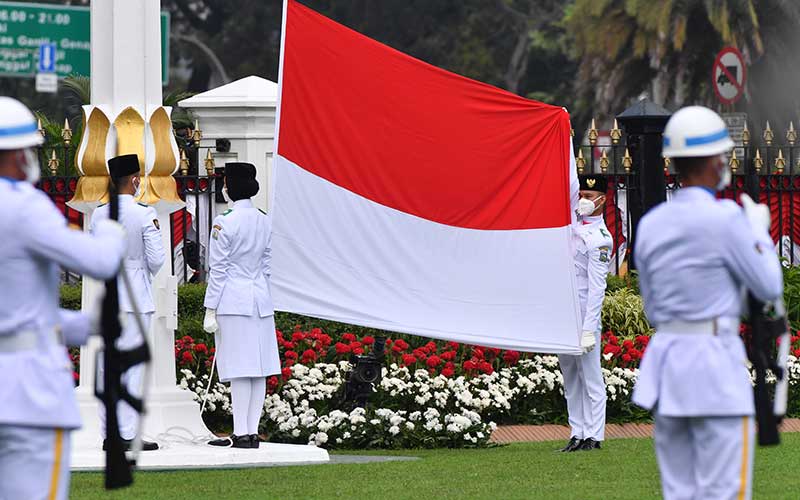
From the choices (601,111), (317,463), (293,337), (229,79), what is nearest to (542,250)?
(317,463)

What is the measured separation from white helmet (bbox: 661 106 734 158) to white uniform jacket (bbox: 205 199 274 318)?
5.67 metres

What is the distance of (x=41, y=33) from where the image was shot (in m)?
37.2

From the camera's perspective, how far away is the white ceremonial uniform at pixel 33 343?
228 inches

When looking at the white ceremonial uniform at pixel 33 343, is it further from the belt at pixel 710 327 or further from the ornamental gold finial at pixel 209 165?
the ornamental gold finial at pixel 209 165

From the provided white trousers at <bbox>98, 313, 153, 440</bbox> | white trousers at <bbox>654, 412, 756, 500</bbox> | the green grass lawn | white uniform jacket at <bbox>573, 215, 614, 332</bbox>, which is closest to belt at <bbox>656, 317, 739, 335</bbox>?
white trousers at <bbox>654, 412, 756, 500</bbox>

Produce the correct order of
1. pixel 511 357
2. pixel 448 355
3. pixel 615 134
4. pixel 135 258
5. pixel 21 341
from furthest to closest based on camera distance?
pixel 615 134 < pixel 511 357 < pixel 448 355 < pixel 135 258 < pixel 21 341

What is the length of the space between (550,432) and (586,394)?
1.39m

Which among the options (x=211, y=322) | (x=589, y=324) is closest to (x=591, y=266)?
(x=589, y=324)

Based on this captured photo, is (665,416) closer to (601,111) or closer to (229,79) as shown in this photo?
(601,111)

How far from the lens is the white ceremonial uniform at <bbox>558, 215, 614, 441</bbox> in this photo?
12.4 meters

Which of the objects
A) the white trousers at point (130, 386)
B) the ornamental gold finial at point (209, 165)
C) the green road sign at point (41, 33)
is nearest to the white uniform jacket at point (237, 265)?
the white trousers at point (130, 386)

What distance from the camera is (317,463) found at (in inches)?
455

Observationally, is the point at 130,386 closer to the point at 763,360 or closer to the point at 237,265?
the point at 237,265

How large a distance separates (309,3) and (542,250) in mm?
40844
